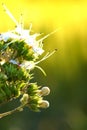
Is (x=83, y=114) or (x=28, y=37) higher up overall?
(x=83, y=114)

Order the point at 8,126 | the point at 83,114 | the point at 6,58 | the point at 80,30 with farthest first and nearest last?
the point at 80,30 < the point at 83,114 < the point at 8,126 < the point at 6,58

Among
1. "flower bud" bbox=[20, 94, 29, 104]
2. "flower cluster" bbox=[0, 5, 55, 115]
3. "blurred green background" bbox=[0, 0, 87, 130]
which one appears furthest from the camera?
"blurred green background" bbox=[0, 0, 87, 130]

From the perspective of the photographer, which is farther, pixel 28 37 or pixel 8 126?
pixel 8 126

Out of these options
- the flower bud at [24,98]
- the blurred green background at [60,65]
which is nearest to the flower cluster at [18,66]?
the flower bud at [24,98]

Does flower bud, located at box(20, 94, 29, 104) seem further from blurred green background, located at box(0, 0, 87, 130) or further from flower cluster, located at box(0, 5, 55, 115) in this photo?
blurred green background, located at box(0, 0, 87, 130)

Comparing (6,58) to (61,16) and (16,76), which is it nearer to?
(16,76)

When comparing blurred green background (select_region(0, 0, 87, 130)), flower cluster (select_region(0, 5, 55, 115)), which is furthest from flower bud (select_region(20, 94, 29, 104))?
blurred green background (select_region(0, 0, 87, 130))

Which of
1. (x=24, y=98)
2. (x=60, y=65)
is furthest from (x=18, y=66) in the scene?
(x=60, y=65)

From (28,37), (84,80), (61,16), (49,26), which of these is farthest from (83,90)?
(28,37)
